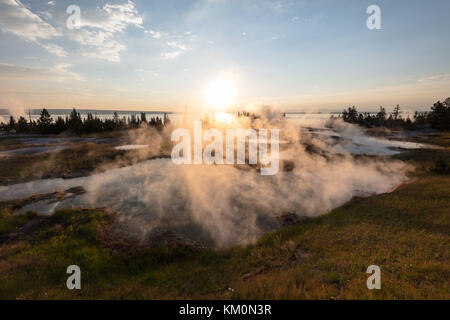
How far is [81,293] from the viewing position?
8070 millimetres

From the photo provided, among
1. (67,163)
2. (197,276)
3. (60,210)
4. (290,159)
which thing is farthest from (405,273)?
(67,163)

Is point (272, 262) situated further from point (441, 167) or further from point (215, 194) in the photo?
point (441, 167)

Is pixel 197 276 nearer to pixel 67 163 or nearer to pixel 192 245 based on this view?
pixel 192 245

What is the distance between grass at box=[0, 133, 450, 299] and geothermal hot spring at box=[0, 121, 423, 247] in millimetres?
2444

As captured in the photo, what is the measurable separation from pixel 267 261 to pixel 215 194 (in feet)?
42.0

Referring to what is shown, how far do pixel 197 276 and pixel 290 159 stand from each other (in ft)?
113

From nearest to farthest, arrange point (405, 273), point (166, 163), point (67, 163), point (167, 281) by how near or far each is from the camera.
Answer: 1. point (405, 273)
2. point (167, 281)
3. point (67, 163)
4. point (166, 163)

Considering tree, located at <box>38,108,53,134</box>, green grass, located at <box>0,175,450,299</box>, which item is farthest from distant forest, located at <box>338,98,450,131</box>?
tree, located at <box>38,108,53,134</box>

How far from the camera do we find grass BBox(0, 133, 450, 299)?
24.0ft

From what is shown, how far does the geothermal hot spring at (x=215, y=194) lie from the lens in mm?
15938

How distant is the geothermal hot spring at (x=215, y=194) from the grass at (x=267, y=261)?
2444 millimetres

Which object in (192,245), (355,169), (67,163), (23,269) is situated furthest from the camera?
(67,163)

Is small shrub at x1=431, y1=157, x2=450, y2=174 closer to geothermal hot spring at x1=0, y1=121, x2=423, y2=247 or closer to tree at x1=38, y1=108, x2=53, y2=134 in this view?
geothermal hot spring at x1=0, y1=121, x2=423, y2=247

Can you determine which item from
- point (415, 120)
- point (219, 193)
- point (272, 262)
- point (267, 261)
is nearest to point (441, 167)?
point (219, 193)
